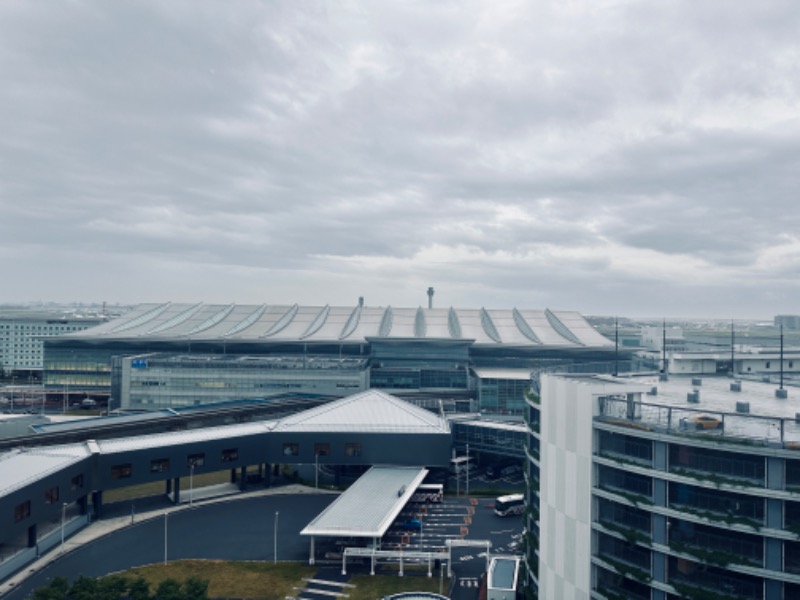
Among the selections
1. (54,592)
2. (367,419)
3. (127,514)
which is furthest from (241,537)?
(367,419)

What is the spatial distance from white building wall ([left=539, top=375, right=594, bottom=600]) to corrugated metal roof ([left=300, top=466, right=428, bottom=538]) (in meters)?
Answer: 14.9

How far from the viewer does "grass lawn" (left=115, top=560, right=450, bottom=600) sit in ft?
124

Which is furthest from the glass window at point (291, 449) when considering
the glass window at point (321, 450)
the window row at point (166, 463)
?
the window row at point (166, 463)

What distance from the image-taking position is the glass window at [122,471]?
51.9 metres

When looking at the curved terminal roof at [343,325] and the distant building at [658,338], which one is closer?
the curved terminal roof at [343,325]

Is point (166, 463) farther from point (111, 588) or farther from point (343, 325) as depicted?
point (343, 325)

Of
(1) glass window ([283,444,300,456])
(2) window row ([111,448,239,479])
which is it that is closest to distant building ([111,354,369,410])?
(1) glass window ([283,444,300,456])

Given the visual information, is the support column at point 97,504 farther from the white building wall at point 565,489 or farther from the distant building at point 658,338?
the distant building at point 658,338

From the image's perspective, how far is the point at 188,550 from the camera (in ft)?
146

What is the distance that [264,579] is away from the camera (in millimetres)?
39750

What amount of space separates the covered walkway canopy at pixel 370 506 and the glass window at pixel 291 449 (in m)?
7.60

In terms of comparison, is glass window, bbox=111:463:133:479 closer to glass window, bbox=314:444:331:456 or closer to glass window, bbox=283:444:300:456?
glass window, bbox=283:444:300:456

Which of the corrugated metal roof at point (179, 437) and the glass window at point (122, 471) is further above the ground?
the corrugated metal roof at point (179, 437)

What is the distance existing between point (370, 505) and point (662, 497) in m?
27.4
